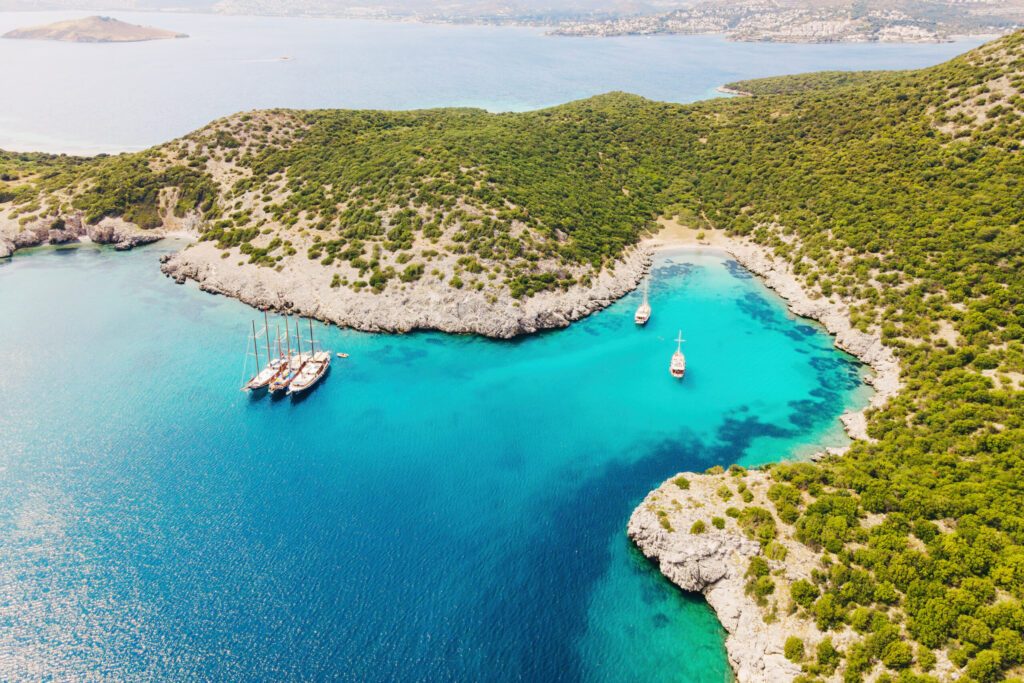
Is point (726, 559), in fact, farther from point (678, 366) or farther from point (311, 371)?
point (311, 371)

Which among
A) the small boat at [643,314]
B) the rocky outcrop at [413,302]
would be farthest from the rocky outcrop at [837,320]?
the rocky outcrop at [413,302]

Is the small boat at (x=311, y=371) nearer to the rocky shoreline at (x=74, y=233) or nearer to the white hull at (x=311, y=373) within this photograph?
the white hull at (x=311, y=373)

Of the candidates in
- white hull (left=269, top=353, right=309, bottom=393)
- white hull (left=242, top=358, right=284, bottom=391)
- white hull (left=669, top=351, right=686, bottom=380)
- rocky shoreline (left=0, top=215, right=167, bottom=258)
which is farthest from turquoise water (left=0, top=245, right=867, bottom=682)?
rocky shoreline (left=0, top=215, right=167, bottom=258)

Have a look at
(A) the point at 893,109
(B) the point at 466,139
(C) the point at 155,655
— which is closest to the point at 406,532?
(C) the point at 155,655

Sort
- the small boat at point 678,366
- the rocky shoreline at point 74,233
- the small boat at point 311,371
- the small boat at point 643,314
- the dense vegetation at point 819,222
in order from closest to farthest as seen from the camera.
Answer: the dense vegetation at point 819,222 → the small boat at point 311,371 → the small boat at point 678,366 → the small boat at point 643,314 → the rocky shoreline at point 74,233

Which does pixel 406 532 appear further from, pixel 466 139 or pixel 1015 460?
pixel 466 139

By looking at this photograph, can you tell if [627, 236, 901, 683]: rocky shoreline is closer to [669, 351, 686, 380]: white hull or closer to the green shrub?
the green shrub
